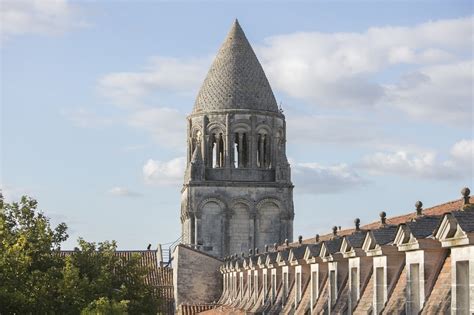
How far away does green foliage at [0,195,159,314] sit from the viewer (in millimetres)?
38875

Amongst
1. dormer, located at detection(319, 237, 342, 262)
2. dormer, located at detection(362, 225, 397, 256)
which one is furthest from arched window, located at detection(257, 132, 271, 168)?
dormer, located at detection(362, 225, 397, 256)

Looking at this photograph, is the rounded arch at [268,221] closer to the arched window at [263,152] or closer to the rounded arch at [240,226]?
the rounded arch at [240,226]

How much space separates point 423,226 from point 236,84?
204 ft

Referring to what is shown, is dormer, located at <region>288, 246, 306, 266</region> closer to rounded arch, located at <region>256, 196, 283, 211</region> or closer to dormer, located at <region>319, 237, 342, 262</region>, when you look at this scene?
dormer, located at <region>319, 237, 342, 262</region>

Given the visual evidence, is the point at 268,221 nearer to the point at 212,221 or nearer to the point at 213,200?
the point at 212,221

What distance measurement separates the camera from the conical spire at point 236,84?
8500 cm

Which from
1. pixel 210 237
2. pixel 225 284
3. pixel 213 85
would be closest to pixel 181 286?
pixel 225 284

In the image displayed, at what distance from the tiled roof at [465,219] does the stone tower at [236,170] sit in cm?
6241

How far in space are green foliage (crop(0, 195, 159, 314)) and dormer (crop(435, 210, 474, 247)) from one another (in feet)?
53.7

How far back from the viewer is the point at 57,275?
41438mm

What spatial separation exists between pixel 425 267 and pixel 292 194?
62.1m

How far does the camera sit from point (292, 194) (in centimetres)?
8500

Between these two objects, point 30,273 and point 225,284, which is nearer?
point 30,273

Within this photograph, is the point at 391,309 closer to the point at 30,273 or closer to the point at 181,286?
the point at 30,273
